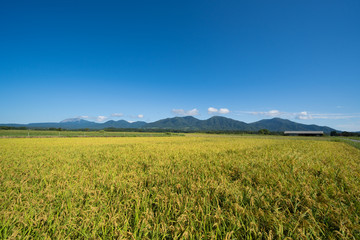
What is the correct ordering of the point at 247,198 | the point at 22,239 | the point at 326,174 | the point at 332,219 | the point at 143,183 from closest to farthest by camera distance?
the point at 22,239, the point at 332,219, the point at 247,198, the point at 143,183, the point at 326,174

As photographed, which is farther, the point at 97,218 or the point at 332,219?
the point at 97,218

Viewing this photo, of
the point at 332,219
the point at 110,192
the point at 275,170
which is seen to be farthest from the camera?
the point at 275,170

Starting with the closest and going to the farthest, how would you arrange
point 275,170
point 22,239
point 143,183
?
point 22,239 < point 143,183 < point 275,170


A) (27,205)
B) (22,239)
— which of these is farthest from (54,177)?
(22,239)

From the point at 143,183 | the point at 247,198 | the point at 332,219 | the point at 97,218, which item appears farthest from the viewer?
the point at 143,183

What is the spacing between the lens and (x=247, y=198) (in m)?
2.96

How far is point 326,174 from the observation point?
4.51m

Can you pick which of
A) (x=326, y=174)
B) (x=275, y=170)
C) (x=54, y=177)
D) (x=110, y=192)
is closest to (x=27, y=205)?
(x=110, y=192)

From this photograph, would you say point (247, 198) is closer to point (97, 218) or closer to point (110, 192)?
point (97, 218)

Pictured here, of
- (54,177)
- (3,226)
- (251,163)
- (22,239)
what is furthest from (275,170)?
(54,177)

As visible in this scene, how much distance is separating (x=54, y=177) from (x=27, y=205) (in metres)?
2.04

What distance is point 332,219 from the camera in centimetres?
223

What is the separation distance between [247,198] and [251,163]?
333 cm

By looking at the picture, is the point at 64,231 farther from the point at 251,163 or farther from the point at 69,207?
the point at 251,163
